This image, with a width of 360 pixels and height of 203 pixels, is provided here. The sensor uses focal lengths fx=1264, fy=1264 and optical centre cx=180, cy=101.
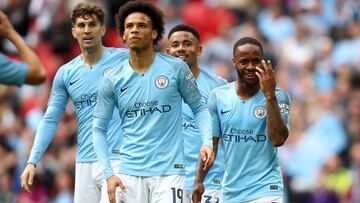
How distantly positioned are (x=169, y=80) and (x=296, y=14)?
1056 cm

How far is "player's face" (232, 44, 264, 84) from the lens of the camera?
11.9 meters

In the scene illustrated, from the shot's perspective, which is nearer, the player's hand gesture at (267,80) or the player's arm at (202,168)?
the player's hand gesture at (267,80)

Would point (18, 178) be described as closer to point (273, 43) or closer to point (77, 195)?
point (273, 43)

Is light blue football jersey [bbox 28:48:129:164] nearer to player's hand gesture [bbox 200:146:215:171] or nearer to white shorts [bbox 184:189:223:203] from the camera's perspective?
white shorts [bbox 184:189:223:203]

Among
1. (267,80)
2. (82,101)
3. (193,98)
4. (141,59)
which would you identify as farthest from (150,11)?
(82,101)

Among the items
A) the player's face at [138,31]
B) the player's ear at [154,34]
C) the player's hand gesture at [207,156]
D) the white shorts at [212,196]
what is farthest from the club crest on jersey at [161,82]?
the white shorts at [212,196]

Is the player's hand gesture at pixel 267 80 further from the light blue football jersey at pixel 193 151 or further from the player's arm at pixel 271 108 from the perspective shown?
the light blue football jersey at pixel 193 151

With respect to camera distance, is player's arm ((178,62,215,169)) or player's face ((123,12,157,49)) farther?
player's face ((123,12,157,49))

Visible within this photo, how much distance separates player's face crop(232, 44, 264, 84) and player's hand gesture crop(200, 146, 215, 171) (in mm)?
1057

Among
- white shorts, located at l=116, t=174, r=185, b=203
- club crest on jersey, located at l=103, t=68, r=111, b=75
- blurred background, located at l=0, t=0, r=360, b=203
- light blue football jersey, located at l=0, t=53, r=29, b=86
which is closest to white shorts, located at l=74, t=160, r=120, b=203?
club crest on jersey, located at l=103, t=68, r=111, b=75

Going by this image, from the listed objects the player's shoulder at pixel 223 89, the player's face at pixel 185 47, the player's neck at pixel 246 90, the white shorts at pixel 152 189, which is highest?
the player's face at pixel 185 47

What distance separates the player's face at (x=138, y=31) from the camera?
38.7 feet

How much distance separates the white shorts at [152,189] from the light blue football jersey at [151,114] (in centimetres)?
6

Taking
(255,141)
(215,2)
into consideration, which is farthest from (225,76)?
(255,141)
